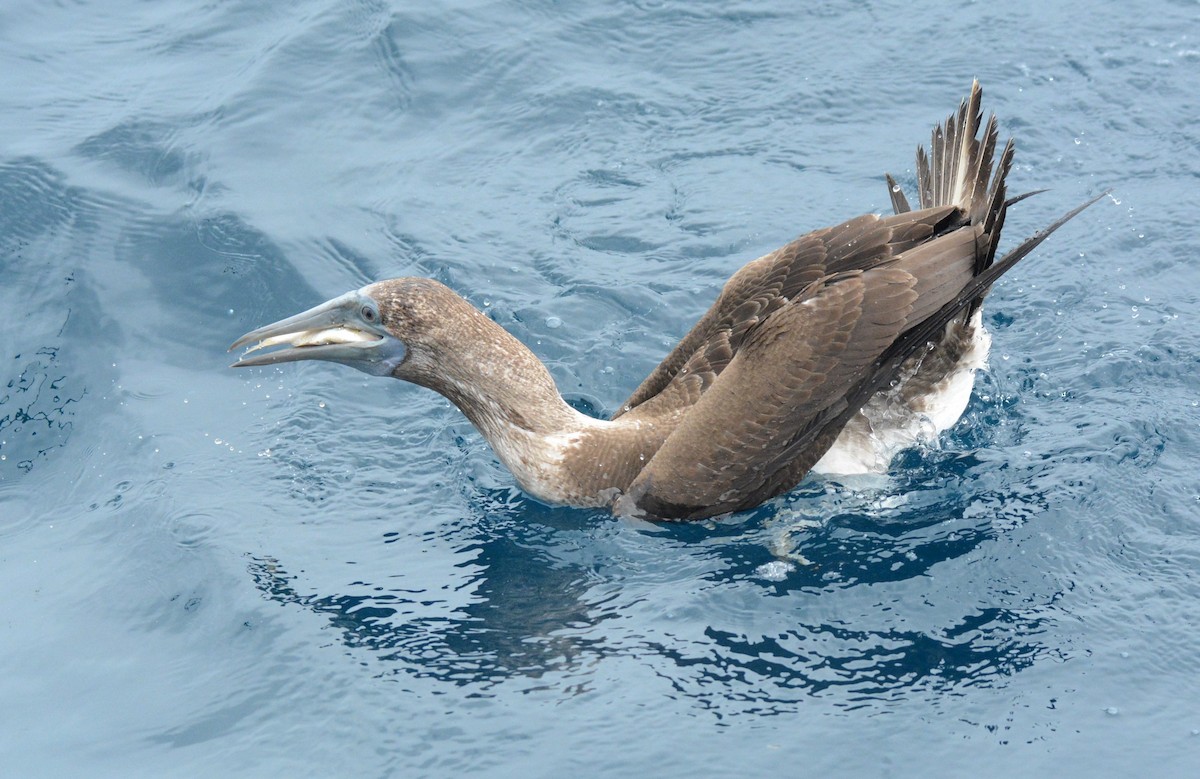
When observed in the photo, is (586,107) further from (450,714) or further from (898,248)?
(450,714)

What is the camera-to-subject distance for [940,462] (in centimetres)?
688

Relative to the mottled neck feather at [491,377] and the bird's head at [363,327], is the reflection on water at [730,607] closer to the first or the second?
the mottled neck feather at [491,377]

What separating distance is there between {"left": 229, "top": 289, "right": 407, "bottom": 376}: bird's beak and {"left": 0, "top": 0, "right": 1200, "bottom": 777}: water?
3.03ft

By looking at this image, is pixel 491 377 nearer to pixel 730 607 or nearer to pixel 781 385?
pixel 781 385

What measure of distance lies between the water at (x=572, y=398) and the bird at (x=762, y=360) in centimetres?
25

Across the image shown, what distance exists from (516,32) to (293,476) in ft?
16.1

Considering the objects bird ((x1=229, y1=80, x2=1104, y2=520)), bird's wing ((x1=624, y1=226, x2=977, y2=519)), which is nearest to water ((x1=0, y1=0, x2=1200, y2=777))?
bird ((x1=229, y1=80, x2=1104, y2=520))

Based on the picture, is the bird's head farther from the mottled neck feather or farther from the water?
the water

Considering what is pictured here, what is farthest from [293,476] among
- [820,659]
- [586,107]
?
[586,107]

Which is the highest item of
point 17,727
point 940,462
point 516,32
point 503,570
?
point 516,32

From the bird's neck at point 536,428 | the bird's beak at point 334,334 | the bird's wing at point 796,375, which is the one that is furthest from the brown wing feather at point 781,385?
the bird's beak at point 334,334

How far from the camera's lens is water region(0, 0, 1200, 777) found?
5430mm

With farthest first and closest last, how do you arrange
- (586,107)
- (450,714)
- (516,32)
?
(516,32)
(586,107)
(450,714)

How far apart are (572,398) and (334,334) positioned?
1724 mm
